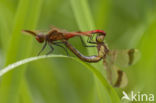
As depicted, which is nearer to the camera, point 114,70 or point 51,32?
point 51,32

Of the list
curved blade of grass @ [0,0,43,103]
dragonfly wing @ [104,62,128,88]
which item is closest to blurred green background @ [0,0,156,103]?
→ curved blade of grass @ [0,0,43,103]

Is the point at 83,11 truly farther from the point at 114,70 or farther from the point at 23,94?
the point at 23,94

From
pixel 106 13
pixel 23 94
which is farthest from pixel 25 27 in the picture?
pixel 106 13

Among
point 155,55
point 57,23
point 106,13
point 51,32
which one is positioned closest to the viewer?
point 51,32

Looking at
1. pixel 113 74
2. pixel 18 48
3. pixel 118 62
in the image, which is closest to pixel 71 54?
pixel 118 62

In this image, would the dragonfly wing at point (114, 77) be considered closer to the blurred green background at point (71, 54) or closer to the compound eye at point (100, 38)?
the blurred green background at point (71, 54)

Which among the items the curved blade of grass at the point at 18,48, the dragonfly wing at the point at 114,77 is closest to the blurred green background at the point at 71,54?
the curved blade of grass at the point at 18,48

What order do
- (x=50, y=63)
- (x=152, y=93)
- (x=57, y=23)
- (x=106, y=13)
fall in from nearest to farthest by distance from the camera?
1. (x=152, y=93)
2. (x=50, y=63)
3. (x=106, y=13)
4. (x=57, y=23)

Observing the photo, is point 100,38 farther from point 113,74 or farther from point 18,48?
point 18,48
